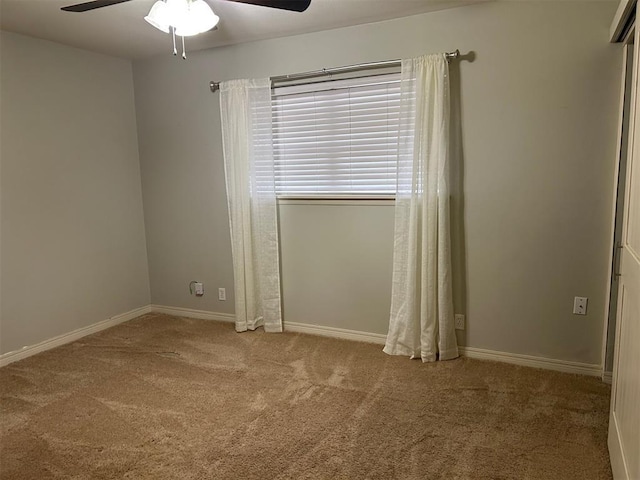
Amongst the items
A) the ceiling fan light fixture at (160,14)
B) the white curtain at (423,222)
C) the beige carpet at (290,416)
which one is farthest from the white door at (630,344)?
the ceiling fan light fixture at (160,14)

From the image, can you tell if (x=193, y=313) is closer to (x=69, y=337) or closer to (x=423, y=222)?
(x=69, y=337)

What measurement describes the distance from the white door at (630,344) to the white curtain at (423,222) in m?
1.10

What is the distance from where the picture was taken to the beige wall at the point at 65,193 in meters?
3.17

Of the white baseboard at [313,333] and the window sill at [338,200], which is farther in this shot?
the window sill at [338,200]

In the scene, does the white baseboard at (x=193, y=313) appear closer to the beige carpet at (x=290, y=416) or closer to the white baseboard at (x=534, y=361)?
the beige carpet at (x=290, y=416)

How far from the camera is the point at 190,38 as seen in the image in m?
3.37

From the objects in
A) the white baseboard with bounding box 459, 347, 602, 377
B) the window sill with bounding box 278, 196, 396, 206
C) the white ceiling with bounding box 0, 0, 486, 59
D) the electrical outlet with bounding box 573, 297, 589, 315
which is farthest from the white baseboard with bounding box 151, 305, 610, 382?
the white ceiling with bounding box 0, 0, 486, 59

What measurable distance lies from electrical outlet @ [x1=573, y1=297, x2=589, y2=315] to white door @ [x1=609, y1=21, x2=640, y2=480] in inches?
31.4

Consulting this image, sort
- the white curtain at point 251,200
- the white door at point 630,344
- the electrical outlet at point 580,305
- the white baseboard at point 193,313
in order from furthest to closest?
1. the white baseboard at point 193,313
2. the white curtain at point 251,200
3. the electrical outlet at point 580,305
4. the white door at point 630,344

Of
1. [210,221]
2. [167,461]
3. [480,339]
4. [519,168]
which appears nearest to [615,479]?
[480,339]

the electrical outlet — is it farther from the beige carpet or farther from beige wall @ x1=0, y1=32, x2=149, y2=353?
beige wall @ x1=0, y1=32, x2=149, y2=353

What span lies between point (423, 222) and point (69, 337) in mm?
2865

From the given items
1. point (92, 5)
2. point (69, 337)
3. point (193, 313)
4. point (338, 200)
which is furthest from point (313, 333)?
point (92, 5)

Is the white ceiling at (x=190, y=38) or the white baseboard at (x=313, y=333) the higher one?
the white ceiling at (x=190, y=38)
